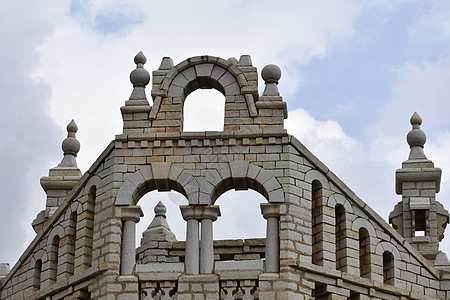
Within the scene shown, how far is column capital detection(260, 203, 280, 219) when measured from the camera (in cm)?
3158

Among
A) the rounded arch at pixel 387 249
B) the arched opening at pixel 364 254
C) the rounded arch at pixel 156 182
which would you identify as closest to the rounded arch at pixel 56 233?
the rounded arch at pixel 156 182

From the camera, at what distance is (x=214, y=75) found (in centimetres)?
3294

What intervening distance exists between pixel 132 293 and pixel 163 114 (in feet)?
13.4

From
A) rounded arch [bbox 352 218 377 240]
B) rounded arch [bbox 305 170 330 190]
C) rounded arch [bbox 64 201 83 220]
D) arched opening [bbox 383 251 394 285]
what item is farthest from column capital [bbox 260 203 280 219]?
rounded arch [bbox 64 201 83 220]

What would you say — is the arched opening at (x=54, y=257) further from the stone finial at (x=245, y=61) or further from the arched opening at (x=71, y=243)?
the stone finial at (x=245, y=61)

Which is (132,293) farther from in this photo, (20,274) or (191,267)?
(20,274)

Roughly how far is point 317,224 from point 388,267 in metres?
2.07

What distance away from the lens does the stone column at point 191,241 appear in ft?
102

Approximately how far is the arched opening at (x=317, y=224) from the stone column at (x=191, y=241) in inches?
97.8

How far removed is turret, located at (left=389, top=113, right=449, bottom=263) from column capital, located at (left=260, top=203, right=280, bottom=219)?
5493 mm

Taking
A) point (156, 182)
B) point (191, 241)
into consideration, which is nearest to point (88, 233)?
point (156, 182)

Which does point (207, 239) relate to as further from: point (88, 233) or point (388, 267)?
point (388, 267)

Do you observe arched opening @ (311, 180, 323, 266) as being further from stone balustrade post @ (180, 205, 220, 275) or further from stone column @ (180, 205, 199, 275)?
stone column @ (180, 205, 199, 275)

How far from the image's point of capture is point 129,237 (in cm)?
3178
